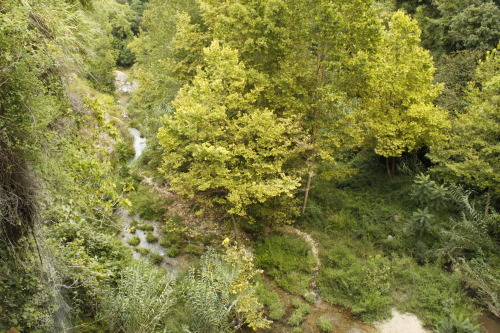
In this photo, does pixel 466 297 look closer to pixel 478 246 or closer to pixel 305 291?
pixel 478 246

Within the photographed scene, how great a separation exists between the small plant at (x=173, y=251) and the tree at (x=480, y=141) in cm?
970

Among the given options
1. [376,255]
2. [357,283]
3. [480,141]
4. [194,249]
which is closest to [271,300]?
[357,283]

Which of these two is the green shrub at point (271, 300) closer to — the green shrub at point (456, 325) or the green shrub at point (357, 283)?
the green shrub at point (357, 283)

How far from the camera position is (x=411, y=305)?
9.41 metres

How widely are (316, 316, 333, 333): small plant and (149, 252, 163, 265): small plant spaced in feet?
17.3

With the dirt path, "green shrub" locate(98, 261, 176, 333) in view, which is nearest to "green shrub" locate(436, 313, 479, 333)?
the dirt path

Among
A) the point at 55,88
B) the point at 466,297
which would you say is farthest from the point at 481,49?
the point at 55,88

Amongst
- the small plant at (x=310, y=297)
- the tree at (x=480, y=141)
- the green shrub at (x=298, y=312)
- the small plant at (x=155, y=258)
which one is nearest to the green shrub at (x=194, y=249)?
the small plant at (x=155, y=258)

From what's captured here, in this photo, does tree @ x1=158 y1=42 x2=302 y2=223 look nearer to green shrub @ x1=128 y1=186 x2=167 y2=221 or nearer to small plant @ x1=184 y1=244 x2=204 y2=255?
small plant @ x1=184 y1=244 x2=204 y2=255

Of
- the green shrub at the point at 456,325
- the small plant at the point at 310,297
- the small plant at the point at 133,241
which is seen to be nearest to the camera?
the green shrub at the point at 456,325

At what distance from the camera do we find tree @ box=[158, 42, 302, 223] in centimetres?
930

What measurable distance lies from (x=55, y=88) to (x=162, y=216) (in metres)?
9.43

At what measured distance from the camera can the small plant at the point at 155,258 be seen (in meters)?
10.6

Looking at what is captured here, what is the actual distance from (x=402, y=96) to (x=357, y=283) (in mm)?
6887
